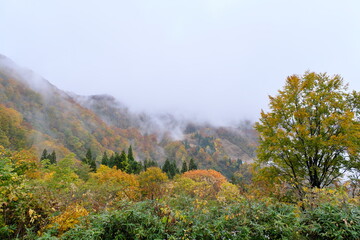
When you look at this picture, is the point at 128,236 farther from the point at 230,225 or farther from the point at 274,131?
the point at 274,131

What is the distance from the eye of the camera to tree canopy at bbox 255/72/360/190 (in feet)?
27.3

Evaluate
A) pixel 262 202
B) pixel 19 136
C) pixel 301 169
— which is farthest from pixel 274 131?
pixel 19 136

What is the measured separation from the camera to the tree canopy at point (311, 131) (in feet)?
27.3

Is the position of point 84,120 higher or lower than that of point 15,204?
lower

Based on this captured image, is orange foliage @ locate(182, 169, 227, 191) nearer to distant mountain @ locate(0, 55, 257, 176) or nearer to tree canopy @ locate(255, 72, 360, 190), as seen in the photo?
tree canopy @ locate(255, 72, 360, 190)

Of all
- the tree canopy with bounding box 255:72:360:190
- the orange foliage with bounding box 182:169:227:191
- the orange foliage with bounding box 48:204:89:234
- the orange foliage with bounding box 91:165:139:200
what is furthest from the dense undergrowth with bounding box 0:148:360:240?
the orange foliage with bounding box 182:169:227:191

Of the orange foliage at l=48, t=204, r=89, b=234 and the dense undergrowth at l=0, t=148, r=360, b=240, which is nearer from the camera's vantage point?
the dense undergrowth at l=0, t=148, r=360, b=240

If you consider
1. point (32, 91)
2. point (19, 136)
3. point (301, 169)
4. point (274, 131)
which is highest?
point (274, 131)

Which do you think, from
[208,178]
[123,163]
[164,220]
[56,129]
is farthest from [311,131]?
[56,129]

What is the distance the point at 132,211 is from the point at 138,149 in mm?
126688

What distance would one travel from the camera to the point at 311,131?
9.20m

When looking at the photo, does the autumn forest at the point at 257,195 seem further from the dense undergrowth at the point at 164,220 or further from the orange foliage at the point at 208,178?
the orange foliage at the point at 208,178

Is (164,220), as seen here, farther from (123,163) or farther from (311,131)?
(123,163)

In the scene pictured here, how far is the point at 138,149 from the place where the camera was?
12738 cm
